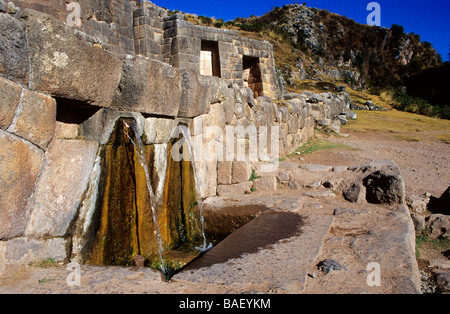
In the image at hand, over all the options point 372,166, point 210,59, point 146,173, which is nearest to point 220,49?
point 210,59

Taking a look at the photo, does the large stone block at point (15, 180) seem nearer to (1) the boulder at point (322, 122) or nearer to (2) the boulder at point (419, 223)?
(2) the boulder at point (419, 223)

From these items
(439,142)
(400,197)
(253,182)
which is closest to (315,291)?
(400,197)

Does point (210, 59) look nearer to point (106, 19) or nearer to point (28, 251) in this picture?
point (106, 19)

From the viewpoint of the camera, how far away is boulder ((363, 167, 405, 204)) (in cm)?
404

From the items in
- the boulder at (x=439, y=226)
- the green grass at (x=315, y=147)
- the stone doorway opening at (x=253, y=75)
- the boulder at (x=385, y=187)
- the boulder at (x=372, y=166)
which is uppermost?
the stone doorway opening at (x=253, y=75)

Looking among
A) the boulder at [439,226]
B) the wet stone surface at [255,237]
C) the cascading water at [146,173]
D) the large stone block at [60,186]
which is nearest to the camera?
the large stone block at [60,186]

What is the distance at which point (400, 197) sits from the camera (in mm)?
4027

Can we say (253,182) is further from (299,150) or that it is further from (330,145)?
(330,145)

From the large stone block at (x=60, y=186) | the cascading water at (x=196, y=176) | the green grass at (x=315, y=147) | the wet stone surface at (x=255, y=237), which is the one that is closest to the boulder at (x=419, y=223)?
the wet stone surface at (x=255, y=237)

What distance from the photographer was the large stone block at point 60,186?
7.79 ft

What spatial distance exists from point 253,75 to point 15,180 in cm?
1197

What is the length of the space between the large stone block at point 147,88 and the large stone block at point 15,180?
90 cm

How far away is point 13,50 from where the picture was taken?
1998 mm

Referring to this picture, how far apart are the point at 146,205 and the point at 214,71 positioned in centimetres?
934
